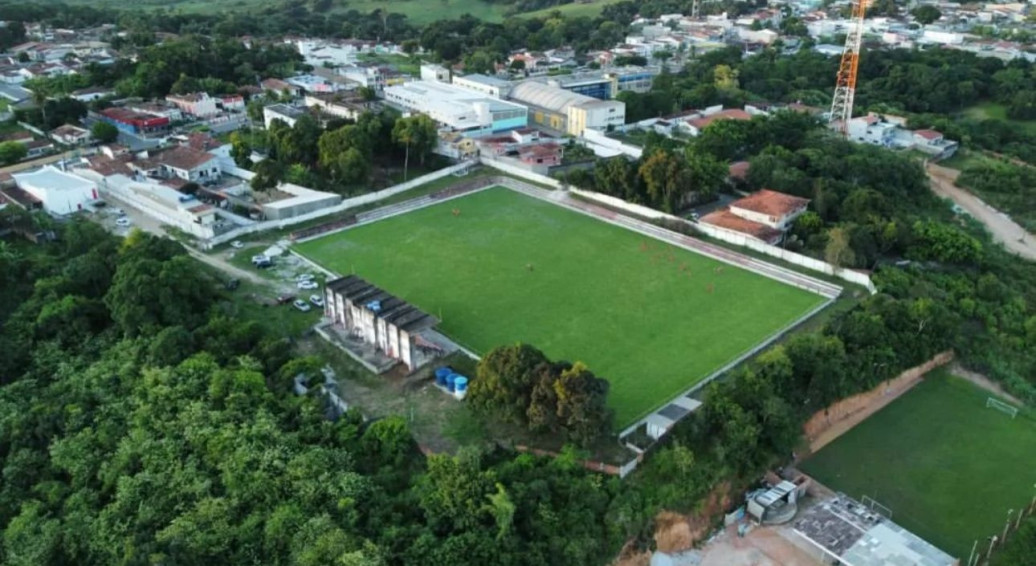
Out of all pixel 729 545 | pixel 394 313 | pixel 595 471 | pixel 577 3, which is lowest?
pixel 729 545

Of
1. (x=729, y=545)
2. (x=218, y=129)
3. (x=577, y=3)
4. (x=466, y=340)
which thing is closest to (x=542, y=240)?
(x=466, y=340)

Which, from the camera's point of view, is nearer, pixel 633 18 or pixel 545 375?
pixel 545 375

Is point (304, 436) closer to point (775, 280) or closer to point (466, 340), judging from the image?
point (466, 340)

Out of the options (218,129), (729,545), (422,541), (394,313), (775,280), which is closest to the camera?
(422,541)

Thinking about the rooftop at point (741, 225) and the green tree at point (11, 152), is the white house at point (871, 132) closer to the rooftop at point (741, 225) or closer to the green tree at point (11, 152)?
the rooftop at point (741, 225)

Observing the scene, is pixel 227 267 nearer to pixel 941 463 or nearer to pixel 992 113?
pixel 941 463

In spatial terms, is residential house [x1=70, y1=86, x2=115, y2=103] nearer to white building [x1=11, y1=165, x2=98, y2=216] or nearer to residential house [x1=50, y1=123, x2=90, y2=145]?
residential house [x1=50, y1=123, x2=90, y2=145]

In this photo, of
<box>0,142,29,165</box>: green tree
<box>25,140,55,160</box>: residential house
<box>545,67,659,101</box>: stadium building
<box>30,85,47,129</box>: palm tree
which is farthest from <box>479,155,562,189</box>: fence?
<box>30,85,47,129</box>: palm tree
